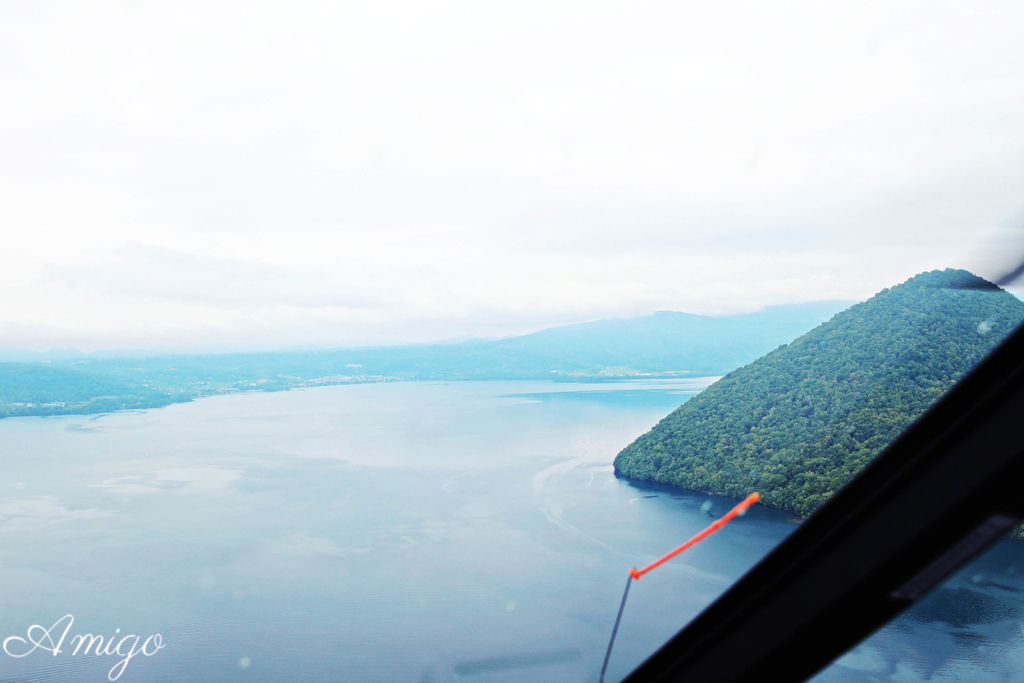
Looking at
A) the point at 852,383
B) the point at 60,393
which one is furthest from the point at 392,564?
the point at 60,393

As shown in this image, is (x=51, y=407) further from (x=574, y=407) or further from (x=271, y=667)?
(x=271, y=667)

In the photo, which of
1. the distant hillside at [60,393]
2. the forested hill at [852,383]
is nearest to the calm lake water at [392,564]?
the forested hill at [852,383]

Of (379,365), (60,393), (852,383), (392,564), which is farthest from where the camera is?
(379,365)

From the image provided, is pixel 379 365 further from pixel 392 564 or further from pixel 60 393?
pixel 392 564

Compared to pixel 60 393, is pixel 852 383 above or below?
above

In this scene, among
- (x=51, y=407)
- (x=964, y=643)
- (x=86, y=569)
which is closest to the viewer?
(x=964, y=643)

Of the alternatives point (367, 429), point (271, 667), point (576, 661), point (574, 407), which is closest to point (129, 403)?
point (367, 429)
